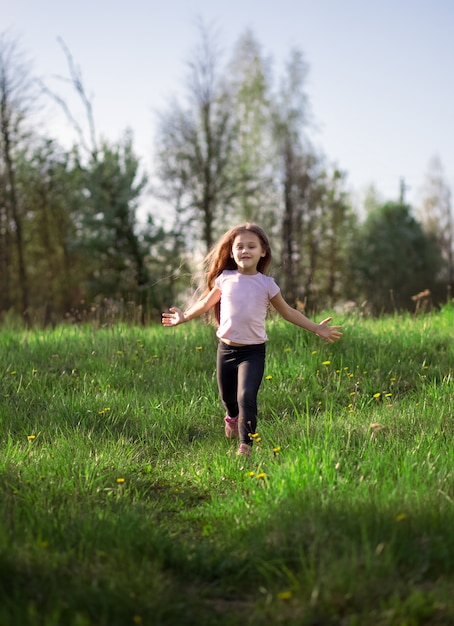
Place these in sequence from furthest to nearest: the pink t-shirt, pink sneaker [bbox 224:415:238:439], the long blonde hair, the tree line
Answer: the tree line < pink sneaker [bbox 224:415:238:439] < the long blonde hair < the pink t-shirt

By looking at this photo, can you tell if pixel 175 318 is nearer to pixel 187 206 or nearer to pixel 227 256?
pixel 227 256

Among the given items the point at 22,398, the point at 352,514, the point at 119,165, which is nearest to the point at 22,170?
the point at 119,165

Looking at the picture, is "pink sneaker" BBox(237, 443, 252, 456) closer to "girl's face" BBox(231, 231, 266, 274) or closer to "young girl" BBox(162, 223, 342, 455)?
"young girl" BBox(162, 223, 342, 455)

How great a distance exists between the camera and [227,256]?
5.20 m

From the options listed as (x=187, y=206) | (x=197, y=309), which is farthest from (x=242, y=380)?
(x=187, y=206)

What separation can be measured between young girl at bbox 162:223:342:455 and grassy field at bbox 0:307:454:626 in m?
0.38

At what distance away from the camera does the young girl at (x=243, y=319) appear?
468 cm

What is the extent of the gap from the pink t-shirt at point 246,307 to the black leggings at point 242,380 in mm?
108

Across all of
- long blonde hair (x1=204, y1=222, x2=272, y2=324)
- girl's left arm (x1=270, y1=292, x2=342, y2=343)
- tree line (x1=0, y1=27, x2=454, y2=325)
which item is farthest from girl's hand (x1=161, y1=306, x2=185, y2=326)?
tree line (x1=0, y1=27, x2=454, y2=325)

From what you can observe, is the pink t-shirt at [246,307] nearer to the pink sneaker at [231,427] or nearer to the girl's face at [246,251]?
the girl's face at [246,251]

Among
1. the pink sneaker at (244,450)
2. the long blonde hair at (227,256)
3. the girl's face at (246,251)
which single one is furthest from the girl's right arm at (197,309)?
the pink sneaker at (244,450)

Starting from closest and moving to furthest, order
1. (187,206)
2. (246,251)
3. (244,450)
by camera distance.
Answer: (244,450)
(246,251)
(187,206)

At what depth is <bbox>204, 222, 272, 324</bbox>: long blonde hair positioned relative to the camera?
5.04 m

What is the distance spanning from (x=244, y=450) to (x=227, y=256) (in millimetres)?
1638
